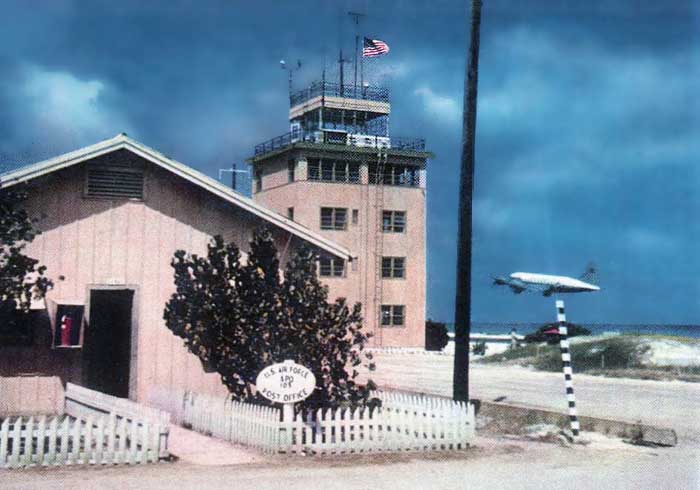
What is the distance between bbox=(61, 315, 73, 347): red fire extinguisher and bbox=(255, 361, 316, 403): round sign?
5.02 meters

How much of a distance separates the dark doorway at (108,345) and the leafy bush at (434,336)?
4423cm

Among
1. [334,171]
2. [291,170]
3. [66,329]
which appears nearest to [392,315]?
[334,171]

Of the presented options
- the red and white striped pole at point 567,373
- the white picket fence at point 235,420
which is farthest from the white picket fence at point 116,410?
the red and white striped pole at point 567,373

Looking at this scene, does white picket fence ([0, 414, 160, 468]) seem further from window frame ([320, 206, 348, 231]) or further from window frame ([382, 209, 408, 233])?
window frame ([382, 209, 408, 233])

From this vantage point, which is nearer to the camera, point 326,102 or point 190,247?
point 190,247

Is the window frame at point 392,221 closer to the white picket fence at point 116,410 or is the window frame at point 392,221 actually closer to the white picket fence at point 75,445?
the white picket fence at point 116,410

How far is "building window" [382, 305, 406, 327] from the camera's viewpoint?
59.8 metres

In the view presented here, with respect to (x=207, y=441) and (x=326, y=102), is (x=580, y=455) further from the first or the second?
(x=326, y=102)

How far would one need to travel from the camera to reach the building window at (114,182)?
18.1 meters

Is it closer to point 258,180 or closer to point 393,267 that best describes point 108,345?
point 393,267

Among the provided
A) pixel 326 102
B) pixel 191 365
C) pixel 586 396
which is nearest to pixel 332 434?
pixel 191 365

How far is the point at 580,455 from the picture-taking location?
13.7 metres

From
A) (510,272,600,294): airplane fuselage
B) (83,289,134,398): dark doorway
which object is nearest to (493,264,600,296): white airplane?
(510,272,600,294): airplane fuselage

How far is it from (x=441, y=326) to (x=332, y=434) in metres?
52.5
